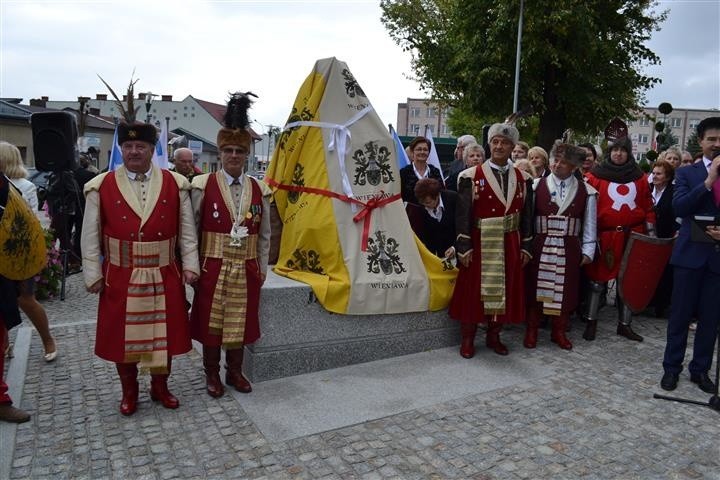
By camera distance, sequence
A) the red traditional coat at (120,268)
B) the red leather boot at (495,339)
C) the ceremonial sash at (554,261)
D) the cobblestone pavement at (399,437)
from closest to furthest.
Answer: the cobblestone pavement at (399,437) < the red traditional coat at (120,268) < the red leather boot at (495,339) < the ceremonial sash at (554,261)

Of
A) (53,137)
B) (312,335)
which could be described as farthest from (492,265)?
(53,137)

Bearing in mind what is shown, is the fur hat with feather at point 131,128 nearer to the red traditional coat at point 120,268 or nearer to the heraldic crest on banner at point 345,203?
the red traditional coat at point 120,268

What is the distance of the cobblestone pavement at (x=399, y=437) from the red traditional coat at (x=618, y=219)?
147 cm

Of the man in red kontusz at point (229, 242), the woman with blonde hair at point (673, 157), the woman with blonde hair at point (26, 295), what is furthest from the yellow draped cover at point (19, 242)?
the woman with blonde hair at point (673, 157)

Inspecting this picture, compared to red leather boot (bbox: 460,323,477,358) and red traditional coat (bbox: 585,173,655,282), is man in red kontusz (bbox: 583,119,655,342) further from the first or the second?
red leather boot (bbox: 460,323,477,358)

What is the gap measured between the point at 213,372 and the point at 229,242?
980 millimetres

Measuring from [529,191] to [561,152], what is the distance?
0.51 metres

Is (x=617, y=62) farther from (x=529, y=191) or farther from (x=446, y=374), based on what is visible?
(x=446, y=374)

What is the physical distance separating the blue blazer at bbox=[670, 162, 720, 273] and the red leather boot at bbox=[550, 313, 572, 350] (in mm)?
1338

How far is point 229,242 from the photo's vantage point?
13.3ft

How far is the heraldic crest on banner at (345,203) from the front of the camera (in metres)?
4.83

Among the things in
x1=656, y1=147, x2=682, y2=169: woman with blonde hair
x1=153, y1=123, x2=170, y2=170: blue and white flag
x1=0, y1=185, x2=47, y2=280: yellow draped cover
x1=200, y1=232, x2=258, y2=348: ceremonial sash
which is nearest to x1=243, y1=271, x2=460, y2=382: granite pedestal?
x1=200, y1=232, x2=258, y2=348: ceremonial sash

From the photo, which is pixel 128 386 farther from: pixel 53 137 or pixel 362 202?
pixel 53 137

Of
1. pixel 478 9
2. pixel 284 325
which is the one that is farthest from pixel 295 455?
pixel 478 9
